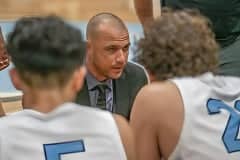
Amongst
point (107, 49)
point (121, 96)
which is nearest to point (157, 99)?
point (121, 96)

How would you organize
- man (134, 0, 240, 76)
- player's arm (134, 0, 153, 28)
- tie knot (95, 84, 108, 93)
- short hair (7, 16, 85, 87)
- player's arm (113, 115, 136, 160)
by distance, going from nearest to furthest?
1. short hair (7, 16, 85, 87)
2. player's arm (113, 115, 136, 160)
3. man (134, 0, 240, 76)
4. tie knot (95, 84, 108, 93)
5. player's arm (134, 0, 153, 28)

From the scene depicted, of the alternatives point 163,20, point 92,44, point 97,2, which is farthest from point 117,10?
point 163,20

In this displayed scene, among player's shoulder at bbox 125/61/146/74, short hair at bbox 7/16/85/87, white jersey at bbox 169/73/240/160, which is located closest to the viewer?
short hair at bbox 7/16/85/87

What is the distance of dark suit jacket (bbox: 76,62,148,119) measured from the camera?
2467mm

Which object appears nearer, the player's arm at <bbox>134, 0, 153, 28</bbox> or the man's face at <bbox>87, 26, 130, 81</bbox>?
the man's face at <bbox>87, 26, 130, 81</bbox>

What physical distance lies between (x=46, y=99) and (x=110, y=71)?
1.14 metres

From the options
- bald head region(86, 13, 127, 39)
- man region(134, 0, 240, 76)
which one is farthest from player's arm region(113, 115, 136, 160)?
bald head region(86, 13, 127, 39)

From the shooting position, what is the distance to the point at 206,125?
163 centimetres

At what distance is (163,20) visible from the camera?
5.74 ft

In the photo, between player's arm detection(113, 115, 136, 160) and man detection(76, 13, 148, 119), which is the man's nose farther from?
player's arm detection(113, 115, 136, 160)

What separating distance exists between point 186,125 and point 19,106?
7.22 ft

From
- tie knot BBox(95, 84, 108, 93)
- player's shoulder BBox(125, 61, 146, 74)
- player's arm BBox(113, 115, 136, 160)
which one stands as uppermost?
player's arm BBox(113, 115, 136, 160)

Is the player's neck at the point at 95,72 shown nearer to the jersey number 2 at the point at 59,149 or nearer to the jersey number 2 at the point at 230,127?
the jersey number 2 at the point at 230,127

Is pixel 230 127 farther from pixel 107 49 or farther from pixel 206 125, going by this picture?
pixel 107 49
